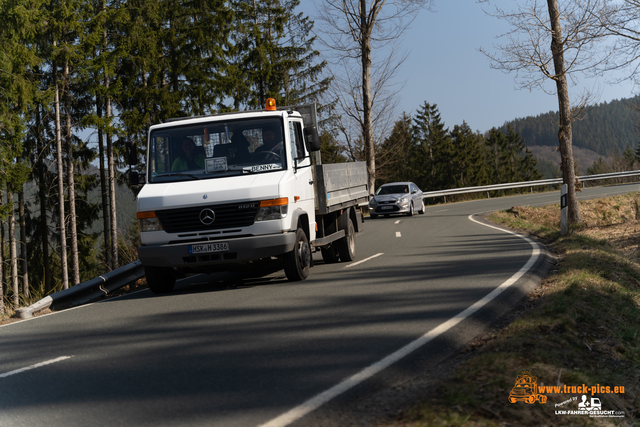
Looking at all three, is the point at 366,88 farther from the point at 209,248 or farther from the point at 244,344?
the point at 244,344

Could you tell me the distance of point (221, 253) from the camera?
8.41 m

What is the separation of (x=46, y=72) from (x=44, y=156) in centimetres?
492

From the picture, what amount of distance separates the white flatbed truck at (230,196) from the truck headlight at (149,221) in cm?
1

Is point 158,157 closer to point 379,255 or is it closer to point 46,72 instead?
point 379,255

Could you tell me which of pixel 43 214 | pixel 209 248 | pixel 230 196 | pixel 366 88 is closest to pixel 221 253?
pixel 209 248

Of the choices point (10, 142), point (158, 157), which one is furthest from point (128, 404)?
point (10, 142)

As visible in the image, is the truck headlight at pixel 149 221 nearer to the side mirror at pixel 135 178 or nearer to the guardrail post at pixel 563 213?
the side mirror at pixel 135 178

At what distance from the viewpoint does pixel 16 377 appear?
506 cm

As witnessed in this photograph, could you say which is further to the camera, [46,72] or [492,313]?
[46,72]

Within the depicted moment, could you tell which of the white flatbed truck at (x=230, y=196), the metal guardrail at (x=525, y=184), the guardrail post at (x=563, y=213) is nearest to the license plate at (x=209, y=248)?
the white flatbed truck at (x=230, y=196)

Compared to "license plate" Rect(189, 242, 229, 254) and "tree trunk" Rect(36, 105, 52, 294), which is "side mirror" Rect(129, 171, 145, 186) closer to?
"license plate" Rect(189, 242, 229, 254)

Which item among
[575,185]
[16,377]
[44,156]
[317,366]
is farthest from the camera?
[44,156]

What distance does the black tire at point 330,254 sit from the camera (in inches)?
468

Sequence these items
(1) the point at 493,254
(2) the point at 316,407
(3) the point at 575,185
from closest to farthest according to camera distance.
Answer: (2) the point at 316,407 → (1) the point at 493,254 → (3) the point at 575,185
